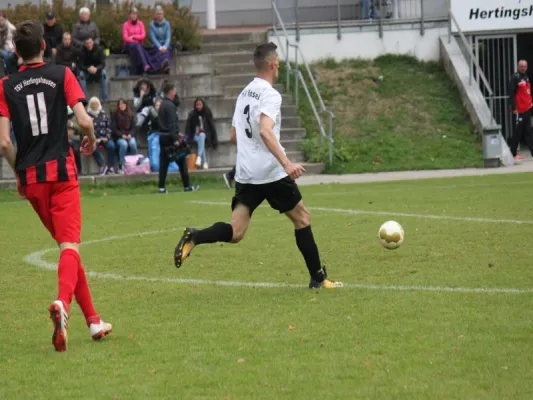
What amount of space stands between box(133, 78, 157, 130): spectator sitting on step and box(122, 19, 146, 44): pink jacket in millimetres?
2003

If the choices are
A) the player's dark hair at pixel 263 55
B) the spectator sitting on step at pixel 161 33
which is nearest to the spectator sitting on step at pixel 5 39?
the spectator sitting on step at pixel 161 33

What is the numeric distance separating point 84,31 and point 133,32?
5.31 ft

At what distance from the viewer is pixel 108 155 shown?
2541 centimetres

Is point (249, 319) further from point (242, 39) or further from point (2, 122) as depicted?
point (242, 39)

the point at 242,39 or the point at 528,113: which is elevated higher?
the point at 242,39

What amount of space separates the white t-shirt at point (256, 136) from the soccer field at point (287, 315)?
0.97 m

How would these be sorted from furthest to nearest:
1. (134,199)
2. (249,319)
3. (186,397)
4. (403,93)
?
(403,93) → (134,199) → (249,319) → (186,397)

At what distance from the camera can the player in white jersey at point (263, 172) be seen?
9258mm

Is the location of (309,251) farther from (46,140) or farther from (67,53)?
(67,53)

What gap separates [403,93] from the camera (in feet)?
96.5

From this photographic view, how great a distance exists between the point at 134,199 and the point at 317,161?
6226mm

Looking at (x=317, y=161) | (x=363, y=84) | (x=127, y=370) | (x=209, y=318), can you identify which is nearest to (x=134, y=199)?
(x=317, y=161)

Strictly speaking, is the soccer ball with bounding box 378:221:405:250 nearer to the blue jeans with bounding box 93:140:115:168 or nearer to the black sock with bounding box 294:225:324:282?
the black sock with bounding box 294:225:324:282

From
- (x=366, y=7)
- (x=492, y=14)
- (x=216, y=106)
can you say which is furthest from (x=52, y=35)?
(x=492, y=14)
